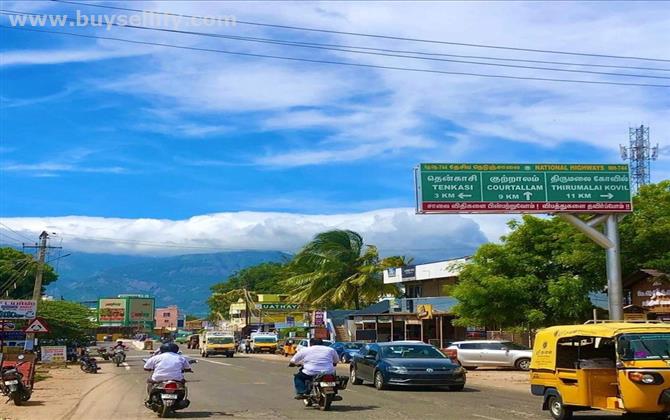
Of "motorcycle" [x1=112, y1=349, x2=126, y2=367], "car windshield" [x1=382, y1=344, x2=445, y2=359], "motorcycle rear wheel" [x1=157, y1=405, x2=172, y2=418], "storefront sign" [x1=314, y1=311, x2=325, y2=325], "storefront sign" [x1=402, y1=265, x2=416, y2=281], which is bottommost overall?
"motorcycle" [x1=112, y1=349, x2=126, y2=367]

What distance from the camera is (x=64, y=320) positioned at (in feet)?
159

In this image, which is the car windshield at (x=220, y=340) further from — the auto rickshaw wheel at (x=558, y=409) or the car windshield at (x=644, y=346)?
the car windshield at (x=644, y=346)

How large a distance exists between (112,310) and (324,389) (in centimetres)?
15370

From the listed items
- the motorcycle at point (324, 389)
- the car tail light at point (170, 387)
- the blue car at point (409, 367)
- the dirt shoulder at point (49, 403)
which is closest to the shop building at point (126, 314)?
the dirt shoulder at point (49, 403)

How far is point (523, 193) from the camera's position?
26078 mm

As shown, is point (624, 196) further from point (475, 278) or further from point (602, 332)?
point (602, 332)

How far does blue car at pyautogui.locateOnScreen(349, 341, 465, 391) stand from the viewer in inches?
789

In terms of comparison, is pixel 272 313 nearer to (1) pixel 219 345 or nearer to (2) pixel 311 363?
(1) pixel 219 345

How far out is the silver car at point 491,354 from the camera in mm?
31406

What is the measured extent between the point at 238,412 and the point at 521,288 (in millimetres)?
17980

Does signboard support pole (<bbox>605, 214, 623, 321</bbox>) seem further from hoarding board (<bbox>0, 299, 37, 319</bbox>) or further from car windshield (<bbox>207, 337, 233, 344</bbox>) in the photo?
car windshield (<bbox>207, 337, 233, 344</bbox>)

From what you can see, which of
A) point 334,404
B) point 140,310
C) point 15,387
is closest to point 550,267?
point 334,404

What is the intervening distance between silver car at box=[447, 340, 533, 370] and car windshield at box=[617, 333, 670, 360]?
19774mm

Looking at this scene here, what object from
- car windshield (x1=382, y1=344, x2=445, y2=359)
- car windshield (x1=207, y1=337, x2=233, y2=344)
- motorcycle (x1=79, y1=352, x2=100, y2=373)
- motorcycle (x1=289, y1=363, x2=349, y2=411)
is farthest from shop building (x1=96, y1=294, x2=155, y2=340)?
motorcycle (x1=289, y1=363, x2=349, y2=411)
